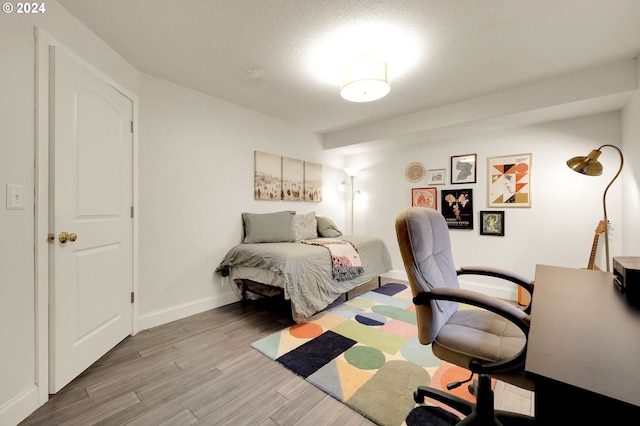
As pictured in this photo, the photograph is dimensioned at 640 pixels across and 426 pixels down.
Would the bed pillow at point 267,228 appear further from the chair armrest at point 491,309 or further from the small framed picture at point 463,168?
the small framed picture at point 463,168

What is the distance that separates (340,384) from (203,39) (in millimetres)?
2597

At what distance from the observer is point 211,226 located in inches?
117

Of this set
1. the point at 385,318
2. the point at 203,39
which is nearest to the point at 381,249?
the point at 385,318

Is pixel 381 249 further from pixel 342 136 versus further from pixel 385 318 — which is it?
pixel 342 136

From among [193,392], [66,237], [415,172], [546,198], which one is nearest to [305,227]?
[415,172]

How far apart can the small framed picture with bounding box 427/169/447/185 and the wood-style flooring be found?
8.80ft

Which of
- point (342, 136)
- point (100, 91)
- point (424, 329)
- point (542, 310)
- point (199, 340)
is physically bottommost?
point (199, 340)

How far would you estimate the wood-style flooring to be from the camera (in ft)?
4.57

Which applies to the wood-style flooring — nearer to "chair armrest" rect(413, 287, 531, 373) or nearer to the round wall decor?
"chair armrest" rect(413, 287, 531, 373)

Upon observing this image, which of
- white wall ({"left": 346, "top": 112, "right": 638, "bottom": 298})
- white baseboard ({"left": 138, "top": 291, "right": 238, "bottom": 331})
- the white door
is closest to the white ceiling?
white wall ({"left": 346, "top": 112, "right": 638, "bottom": 298})

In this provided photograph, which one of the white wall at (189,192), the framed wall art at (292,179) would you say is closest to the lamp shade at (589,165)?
the framed wall art at (292,179)

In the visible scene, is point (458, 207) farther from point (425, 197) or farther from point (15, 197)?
point (15, 197)

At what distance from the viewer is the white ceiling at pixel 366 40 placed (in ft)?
5.41

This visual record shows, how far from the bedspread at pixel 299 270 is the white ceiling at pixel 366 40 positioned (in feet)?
5.54
